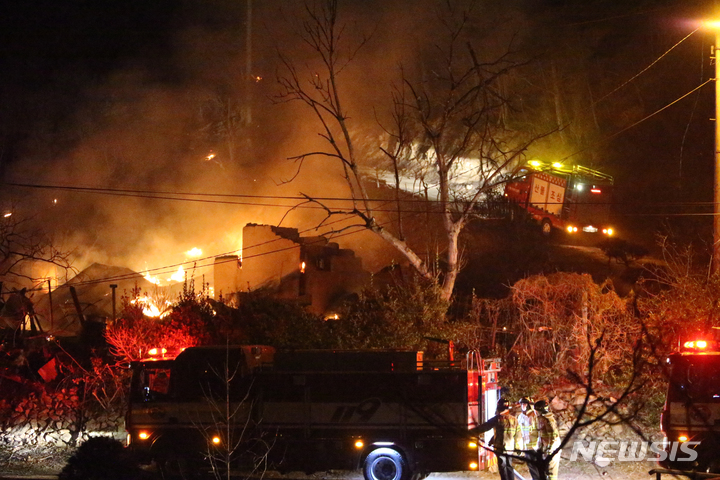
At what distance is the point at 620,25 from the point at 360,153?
20048mm

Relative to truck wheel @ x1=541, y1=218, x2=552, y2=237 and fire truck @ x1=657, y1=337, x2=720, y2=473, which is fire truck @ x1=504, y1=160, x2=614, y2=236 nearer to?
truck wheel @ x1=541, y1=218, x2=552, y2=237

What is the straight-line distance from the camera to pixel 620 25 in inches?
1745

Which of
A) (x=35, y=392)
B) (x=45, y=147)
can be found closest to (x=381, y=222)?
(x=35, y=392)

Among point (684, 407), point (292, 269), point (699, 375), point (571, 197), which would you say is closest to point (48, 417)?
point (684, 407)

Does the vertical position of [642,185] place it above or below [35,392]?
above

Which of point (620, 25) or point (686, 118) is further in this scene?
point (620, 25)

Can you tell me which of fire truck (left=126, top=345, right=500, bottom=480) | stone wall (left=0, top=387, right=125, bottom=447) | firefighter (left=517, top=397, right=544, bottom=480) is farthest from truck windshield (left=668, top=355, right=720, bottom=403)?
stone wall (left=0, top=387, right=125, bottom=447)

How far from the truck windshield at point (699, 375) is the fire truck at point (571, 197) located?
2095cm

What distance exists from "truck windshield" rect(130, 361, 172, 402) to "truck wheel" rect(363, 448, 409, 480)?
3.32 meters

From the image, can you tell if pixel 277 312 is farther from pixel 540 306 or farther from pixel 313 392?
pixel 313 392

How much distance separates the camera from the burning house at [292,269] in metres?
28.8

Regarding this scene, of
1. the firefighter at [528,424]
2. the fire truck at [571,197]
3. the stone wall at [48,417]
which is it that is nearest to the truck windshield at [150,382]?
the stone wall at [48,417]

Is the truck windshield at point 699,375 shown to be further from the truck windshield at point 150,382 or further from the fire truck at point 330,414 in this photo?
the truck windshield at point 150,382

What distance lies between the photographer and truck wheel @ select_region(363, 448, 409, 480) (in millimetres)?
9500
